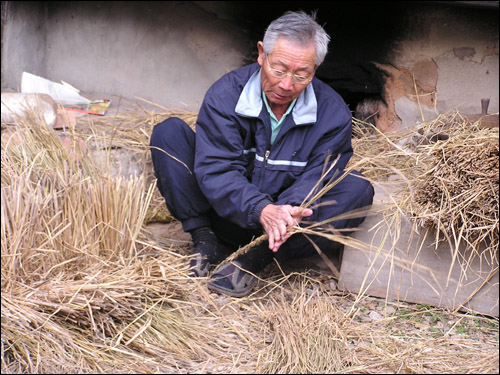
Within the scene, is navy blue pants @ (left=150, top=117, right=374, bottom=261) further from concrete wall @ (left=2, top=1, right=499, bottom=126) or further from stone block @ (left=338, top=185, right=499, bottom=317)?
concrete wall @ (left=2, top=1, right=499, bottom=126)

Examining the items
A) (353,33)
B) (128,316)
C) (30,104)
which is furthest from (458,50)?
(128,316)

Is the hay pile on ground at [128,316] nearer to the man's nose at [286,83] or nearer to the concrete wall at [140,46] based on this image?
the man's nose at [286,83]

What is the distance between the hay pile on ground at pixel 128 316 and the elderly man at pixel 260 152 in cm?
26

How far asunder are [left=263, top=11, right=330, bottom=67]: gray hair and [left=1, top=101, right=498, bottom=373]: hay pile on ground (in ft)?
2.38

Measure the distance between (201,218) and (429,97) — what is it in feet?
5.73

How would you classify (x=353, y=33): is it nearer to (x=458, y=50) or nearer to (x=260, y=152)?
(x=458, y=50)

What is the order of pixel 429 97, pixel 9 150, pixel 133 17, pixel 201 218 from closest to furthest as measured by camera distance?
1. pixel 9 150
2. pixel 201 218
3. pixel 429 97
4. pixel 133 17

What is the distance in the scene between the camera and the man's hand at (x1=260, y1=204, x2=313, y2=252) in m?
2.27

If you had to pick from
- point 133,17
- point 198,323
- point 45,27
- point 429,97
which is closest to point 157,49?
point 133,17

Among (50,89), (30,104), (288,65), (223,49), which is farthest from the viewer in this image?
(223,49)

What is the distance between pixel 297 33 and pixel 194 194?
75 cm

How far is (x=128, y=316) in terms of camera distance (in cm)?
204

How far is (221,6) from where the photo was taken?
407 cm

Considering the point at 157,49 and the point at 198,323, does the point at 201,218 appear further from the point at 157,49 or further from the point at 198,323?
the point at 157,49
